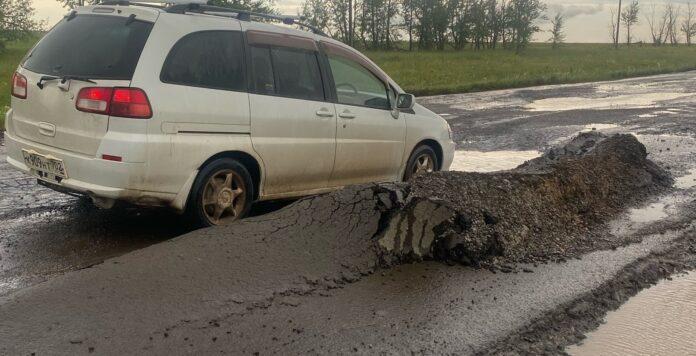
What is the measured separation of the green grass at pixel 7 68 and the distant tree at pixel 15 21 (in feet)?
3.11

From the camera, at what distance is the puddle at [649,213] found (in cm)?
716

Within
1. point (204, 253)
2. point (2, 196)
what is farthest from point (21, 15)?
point (204, 253)

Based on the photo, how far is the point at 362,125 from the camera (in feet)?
23.6

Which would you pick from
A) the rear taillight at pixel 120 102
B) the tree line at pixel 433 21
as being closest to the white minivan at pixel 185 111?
the rear taillight at pixel 120 102

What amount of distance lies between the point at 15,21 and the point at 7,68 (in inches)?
560

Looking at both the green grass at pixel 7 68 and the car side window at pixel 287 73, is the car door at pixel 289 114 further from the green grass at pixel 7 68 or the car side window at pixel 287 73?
the green grass at pixel 7 68

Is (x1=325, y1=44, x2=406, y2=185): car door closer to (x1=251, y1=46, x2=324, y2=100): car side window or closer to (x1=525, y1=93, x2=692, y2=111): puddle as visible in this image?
(x1=251, y1=46, x2=324, y2=100): car side window

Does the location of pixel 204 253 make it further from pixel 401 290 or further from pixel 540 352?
pixel 540 352

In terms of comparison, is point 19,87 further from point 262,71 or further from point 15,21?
point 15,21

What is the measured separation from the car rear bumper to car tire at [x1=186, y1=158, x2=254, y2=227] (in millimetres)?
241

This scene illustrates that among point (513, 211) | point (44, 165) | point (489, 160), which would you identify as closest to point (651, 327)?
point (513, 211)

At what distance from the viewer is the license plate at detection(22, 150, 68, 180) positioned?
576cm

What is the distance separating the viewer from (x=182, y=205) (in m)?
5.77

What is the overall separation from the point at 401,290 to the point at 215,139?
79.9 inches
